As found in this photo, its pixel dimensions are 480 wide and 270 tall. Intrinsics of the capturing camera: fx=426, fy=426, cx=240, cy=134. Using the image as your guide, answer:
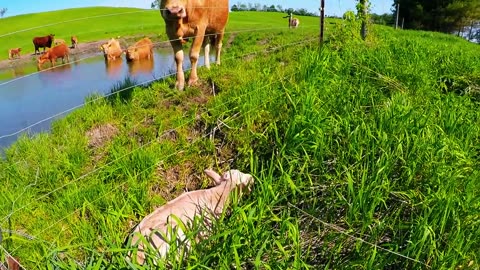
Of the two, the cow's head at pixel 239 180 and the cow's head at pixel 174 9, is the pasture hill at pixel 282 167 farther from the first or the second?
the cow's head at pixel 174 9

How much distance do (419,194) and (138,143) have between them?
2.87 metres

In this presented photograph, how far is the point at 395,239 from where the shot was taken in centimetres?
254

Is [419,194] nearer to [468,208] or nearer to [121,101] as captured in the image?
[468,208]

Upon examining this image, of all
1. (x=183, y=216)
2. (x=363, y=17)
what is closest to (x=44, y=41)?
(x=363, y=17)

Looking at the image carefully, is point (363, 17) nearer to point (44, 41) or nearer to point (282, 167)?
point (282, 167)

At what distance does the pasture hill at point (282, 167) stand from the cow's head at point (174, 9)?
0.95 m

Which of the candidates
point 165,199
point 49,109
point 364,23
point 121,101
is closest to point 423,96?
point 165,199

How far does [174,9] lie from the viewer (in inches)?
195

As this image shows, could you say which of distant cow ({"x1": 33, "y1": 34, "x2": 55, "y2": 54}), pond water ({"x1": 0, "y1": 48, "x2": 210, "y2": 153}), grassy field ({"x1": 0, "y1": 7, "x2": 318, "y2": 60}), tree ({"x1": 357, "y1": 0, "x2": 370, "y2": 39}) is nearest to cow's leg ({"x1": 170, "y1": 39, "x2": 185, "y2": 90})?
pond water ({"x1": 0, "y1": 48, "x2": 210, "y2": 153})

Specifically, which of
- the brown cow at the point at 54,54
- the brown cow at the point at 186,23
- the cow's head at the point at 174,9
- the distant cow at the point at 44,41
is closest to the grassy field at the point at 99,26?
the distant cow at the point at 44,41

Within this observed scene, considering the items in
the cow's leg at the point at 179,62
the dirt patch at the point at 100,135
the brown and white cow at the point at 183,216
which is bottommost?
the dirt patch at the point at 100,135

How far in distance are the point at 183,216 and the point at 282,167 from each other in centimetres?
91

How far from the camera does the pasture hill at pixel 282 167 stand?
2.52 m

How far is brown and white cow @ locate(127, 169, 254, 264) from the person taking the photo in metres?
2.55
